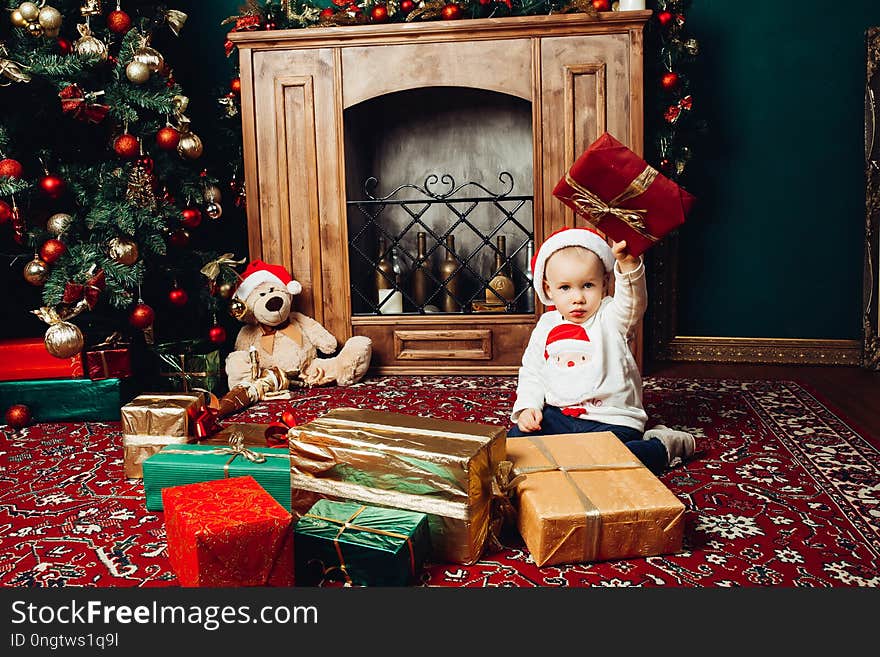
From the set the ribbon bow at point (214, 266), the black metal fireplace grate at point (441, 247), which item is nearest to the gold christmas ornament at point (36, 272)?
the ribbon bow at point (214, 266)

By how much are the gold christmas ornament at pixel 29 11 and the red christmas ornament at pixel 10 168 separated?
1.56ft

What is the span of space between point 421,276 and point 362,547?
2420mm

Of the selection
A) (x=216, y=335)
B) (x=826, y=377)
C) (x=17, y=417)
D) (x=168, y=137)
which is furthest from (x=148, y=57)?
(x=826, y=377)

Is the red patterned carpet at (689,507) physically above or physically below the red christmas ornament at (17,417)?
below

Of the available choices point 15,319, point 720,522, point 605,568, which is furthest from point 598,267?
point 15,319

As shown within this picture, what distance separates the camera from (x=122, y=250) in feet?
8.92

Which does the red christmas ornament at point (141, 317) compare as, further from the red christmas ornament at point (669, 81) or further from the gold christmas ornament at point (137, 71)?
the red christmas ornament at point (669, 81)

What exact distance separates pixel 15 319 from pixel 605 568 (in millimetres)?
2582

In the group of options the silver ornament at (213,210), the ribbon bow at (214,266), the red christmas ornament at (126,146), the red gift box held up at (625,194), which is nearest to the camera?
the red gift box held up at (625,194)

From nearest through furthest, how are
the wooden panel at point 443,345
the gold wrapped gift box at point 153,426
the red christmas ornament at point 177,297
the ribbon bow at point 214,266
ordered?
1. the gold wrapped gift box at point 153,426
2. the red christmas ornament at point 177,297
3. the ribbon bow at point 214,266
4. the wooden panel at point 443,345

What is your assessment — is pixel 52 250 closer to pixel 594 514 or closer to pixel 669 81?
pixel 594 514

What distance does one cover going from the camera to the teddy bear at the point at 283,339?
3.29m

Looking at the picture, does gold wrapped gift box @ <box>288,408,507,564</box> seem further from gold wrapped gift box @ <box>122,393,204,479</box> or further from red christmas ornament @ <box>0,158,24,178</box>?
red christmas ornament @ <box>0,158,24,178</box>

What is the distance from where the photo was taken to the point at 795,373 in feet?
11.4
